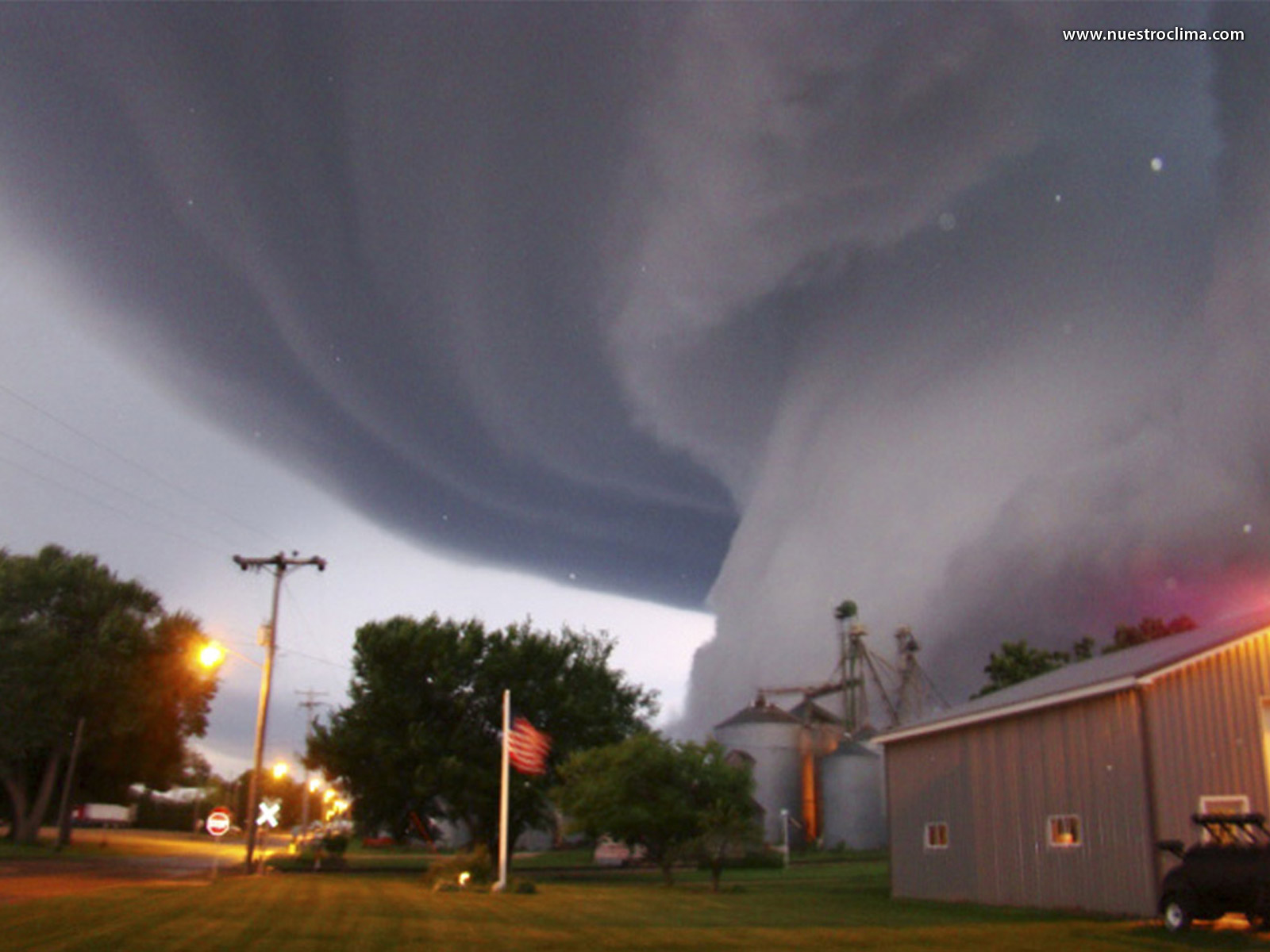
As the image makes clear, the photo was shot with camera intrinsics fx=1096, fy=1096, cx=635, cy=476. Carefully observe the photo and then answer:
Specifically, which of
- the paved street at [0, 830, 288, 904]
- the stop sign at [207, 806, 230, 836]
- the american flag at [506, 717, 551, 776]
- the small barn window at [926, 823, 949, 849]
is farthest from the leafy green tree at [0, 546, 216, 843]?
the small barn window at [926, 823, 949, 849]

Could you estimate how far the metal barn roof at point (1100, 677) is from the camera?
22859 millimetres

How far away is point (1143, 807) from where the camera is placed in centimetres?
2255

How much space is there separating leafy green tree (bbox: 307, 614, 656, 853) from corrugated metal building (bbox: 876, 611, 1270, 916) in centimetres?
2933

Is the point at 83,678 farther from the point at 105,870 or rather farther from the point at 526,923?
the point at 526,923

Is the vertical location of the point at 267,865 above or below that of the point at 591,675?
below

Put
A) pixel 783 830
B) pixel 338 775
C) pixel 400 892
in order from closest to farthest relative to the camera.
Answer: pixel 400 892 → pixel 338 775 → pixel 783 830

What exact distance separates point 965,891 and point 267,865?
34.4 m

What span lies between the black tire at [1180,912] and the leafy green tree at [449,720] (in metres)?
37.7

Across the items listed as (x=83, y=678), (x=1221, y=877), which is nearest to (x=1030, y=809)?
(x=1221, y=877)

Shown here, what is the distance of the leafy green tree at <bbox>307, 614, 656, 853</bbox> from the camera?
53.9 meters

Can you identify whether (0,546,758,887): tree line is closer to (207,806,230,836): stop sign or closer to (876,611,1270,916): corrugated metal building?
(207,806,230,836): stop sign

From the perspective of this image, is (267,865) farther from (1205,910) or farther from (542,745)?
(1205,910)

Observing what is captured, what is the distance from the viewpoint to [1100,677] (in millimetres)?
24734

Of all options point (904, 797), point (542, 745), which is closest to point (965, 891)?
point (904, 797)
